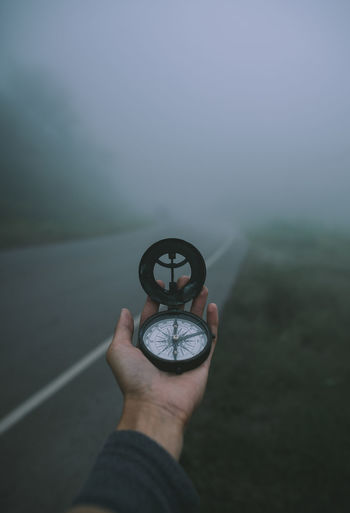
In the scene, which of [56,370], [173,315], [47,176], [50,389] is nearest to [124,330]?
[173,315]

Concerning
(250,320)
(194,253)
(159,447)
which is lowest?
(250,320)

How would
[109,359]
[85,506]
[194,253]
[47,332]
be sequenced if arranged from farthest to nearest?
[47,332] < [194,253] < [109,359] < [85,506]

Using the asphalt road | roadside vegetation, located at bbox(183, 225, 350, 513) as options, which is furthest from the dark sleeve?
roadside vegetation, located at bbox(183, 225, 350, 513)

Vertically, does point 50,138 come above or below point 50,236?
above

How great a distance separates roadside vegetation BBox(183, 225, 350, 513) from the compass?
143cm

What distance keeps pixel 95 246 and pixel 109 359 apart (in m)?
12.5

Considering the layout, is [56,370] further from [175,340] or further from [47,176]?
[47,176]

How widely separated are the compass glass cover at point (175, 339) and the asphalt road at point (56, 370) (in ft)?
1.52

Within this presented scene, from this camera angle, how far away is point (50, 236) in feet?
49.6

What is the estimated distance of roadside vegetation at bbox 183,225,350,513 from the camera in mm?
2211

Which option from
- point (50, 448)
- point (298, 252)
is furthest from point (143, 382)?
point (298, 252)

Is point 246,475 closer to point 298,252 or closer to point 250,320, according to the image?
point 250,320

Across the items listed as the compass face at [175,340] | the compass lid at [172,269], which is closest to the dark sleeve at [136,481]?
the compass face at [175,340]

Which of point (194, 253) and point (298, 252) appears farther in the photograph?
point (298, 252)
